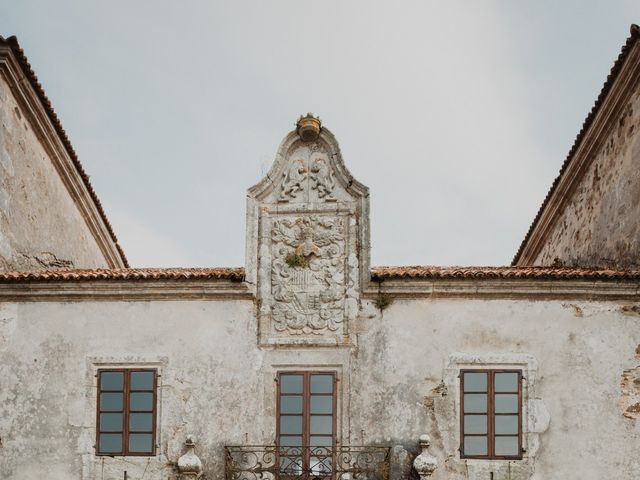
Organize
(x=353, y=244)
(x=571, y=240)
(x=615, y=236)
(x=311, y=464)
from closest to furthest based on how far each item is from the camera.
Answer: (x=311, y=464), (x=353, y=244), (x=615, y=236), (x=571, y=240)

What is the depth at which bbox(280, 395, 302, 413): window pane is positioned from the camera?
17.0 meters

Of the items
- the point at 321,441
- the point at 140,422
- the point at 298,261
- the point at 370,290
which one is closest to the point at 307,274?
the point at 298,261

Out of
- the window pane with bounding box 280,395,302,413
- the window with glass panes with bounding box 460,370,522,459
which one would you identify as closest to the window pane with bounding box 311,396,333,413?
the window pane with bounding box 280,395,302,413

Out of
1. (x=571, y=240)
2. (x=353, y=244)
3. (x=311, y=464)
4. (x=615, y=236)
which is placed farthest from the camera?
(x=571, y=240)

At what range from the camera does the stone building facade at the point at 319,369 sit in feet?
54.9

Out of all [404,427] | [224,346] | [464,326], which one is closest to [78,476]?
[224,346]

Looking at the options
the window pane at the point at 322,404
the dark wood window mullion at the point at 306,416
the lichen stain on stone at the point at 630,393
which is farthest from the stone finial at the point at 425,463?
the lichen stain on stone at the point at 630,393

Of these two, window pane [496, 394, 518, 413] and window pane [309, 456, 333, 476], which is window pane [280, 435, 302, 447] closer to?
window pane [309, 456, 333, 476]

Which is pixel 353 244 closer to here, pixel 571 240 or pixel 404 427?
pixel 404 427

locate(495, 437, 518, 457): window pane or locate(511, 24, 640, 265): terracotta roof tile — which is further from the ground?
locate(511, 24, 640, 265): terracotta roof tile

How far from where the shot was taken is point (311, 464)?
16750 mm

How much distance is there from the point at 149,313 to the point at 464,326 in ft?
17.2

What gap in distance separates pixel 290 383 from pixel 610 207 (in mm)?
7706

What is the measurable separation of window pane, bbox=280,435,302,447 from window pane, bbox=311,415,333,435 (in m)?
0.27
